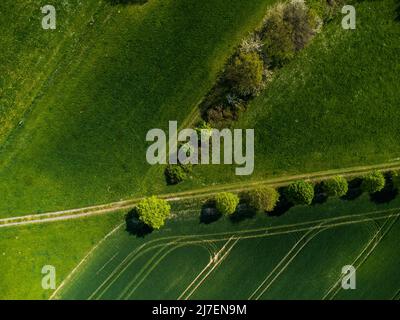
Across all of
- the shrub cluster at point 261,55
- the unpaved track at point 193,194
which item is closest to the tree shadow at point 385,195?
the unpaved track at point 193,194

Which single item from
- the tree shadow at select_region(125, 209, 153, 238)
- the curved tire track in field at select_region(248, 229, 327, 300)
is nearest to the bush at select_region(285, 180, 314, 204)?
the curved tire track in field at select_region(248, 229, 327, 300)

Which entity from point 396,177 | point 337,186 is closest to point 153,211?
point 337,186

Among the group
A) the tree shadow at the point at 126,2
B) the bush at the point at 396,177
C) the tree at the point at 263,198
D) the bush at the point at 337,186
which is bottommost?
the tree at the point at 263,198

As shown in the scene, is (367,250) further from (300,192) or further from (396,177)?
(300,192)

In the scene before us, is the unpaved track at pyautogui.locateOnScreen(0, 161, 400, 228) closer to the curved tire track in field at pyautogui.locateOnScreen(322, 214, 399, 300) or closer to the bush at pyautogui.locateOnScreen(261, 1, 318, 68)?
the curved tire track in field at pyautogui.locateOnScreen(322, 214, 399, 300)

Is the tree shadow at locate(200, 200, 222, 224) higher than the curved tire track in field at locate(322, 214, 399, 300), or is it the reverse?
the tree shadow at locate(200, 200, 222, 224)

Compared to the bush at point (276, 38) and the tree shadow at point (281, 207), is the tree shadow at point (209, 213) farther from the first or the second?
the bush at point (276, 38)

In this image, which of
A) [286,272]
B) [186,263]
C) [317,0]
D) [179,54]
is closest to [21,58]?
[179,54]
